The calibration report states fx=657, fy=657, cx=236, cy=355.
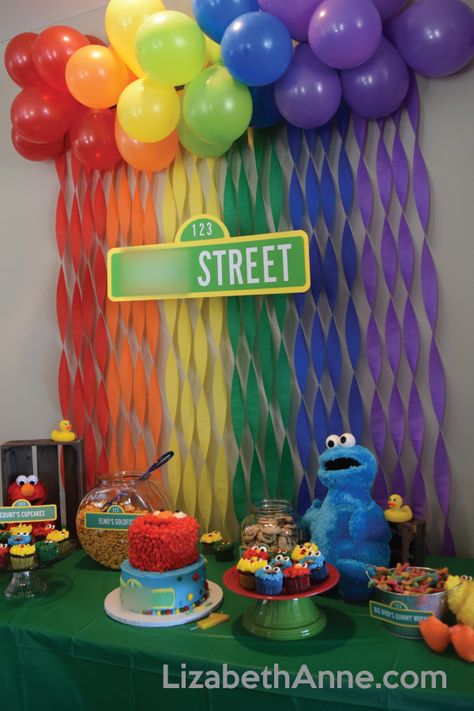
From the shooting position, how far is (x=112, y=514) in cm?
168

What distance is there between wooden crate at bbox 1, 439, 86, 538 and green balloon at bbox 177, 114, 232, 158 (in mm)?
887

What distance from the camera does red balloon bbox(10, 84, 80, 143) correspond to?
1.89 metres

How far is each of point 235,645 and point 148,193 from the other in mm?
A: 1310

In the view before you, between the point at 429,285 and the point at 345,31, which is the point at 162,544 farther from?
the point at 345,31

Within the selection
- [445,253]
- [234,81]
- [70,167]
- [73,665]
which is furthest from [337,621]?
[70,167]

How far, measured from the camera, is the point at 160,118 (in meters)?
1.69

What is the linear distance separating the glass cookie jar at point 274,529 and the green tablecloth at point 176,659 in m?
0.14

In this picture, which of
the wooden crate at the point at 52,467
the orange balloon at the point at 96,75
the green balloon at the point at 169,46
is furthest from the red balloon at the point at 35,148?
the wooden crate at the point at 52,467

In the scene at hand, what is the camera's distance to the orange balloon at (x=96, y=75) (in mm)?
1747

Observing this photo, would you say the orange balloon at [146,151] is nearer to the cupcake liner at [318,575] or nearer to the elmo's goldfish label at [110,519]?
the elmo's goldfish label at [110,519]

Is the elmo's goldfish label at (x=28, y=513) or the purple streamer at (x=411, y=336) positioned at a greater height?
the purple streamer at (x=411, y=336)

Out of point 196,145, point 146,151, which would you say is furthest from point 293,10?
point 146,151

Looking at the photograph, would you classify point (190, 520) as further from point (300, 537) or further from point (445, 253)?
point (445, 253)

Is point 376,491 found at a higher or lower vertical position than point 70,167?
lower
